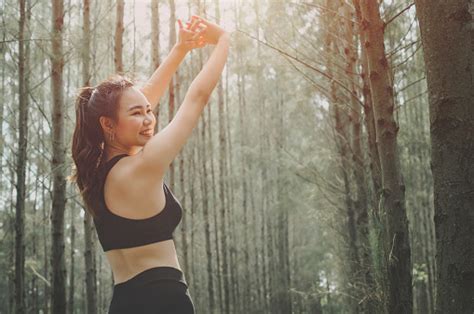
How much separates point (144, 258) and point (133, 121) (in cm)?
45

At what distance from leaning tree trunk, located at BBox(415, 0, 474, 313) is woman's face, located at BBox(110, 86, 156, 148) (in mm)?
1007

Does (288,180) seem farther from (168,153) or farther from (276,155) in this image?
(168,153)

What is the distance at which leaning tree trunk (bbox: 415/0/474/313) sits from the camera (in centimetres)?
179

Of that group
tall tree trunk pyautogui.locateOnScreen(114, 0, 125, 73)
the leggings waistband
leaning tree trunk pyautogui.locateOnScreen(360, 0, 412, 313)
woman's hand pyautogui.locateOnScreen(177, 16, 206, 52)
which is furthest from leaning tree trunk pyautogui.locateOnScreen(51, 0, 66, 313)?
the leggings waistband

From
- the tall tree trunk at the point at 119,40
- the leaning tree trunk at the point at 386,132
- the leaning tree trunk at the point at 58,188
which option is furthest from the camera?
the tall tree trunk at the point at 119,40

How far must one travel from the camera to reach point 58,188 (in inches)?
247

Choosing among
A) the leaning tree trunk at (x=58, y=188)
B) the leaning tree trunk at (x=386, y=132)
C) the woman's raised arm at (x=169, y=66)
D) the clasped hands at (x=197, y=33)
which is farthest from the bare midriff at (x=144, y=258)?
the leaning tree trunk at (x=58, y=188)

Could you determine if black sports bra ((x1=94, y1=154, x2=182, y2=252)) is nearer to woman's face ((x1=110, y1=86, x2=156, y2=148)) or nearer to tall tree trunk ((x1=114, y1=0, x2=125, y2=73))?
woman's face ((x1=110, y1=86, x2=156, y2=148))

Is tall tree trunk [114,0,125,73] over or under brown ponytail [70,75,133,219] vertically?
over

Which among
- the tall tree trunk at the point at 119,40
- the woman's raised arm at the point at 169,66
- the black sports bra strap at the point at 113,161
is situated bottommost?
the black sports bra strap at the point at 113,161

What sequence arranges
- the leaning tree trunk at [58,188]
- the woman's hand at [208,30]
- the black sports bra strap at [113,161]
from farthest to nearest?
the leaning tree trunk at [58,188], the woman's hand at [208,30], the black sports bra strap at [113,161]

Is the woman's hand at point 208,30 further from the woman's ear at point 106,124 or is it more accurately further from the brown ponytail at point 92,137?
the woman's ear at point 106,124

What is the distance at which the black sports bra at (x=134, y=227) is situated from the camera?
167 centimetres

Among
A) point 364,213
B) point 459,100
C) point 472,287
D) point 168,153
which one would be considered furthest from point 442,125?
point 364,213
